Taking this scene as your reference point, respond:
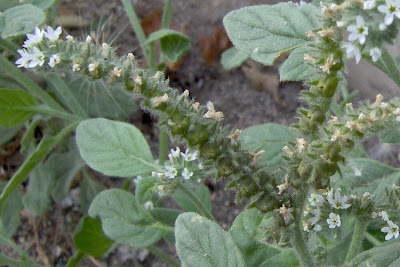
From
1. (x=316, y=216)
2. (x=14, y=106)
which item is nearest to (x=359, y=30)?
(x=316, y=216)

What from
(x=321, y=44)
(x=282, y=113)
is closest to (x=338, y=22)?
(x=321, y=44)

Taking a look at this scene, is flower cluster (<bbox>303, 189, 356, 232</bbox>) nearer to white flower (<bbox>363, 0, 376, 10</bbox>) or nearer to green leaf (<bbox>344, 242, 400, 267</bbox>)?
green leaf (<bbox>344, 242, 400, 267</bbox>)

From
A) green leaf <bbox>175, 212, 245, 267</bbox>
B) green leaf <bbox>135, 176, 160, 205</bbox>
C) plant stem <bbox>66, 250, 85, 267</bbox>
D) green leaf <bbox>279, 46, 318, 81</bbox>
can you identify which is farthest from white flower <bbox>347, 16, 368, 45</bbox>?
plant stem <bbox>66, 250, 85, 267</bbox>

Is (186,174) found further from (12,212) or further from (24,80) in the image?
(12,212)

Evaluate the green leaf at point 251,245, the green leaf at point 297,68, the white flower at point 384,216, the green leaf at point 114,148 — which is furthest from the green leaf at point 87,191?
the white flower at point 384,216

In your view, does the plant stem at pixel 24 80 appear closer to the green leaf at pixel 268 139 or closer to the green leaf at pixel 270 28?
the green leaf at pixel 268 139

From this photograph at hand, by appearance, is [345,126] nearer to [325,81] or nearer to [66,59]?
[325,81]
